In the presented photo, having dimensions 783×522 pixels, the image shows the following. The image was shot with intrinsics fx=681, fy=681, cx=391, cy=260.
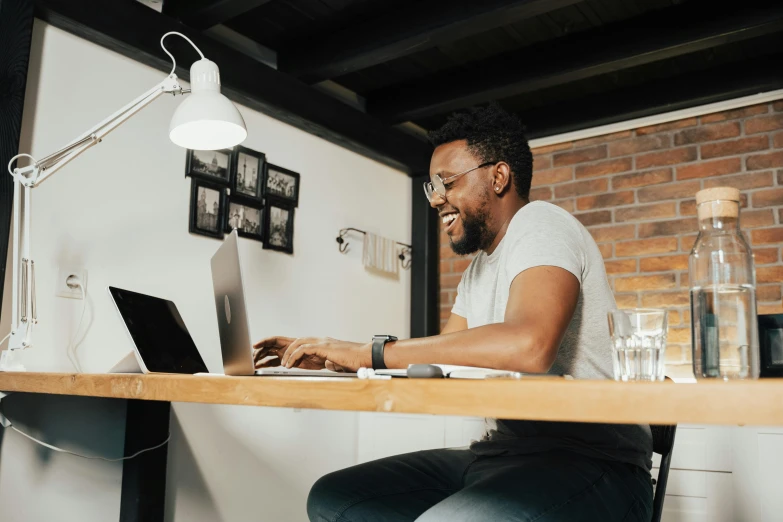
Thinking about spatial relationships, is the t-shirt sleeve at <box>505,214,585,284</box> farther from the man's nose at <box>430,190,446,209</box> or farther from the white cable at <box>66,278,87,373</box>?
the white cable at <box>66,278,87,373</box>

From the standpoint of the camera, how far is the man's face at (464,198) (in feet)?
6.06

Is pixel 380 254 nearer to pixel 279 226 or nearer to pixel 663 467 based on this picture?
pixel 279 226

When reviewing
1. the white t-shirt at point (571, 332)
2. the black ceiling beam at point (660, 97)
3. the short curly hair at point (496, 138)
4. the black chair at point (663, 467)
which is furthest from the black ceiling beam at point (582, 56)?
the black chair at point (663, 467)

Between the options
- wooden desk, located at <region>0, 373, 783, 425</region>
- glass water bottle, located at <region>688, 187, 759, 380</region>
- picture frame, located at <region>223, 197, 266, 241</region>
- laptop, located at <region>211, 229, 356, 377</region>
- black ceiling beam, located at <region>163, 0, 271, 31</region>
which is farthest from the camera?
picture frame, located at <region>223, 197, 266, 241</region>

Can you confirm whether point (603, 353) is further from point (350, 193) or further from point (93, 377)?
point (350, 193)

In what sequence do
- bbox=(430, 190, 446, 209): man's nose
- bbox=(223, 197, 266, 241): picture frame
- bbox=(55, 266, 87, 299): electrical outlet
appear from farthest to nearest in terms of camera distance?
bbox=(223, 197, 266, 241): picture frame, bbox=(55, 266, 87, 299): electrical outlet, bbox=(430, 190, 446, 209): man's nose

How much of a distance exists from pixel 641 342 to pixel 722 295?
0.45 feet

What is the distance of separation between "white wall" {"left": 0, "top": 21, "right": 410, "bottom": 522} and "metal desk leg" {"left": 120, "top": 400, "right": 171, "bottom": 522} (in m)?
0.20

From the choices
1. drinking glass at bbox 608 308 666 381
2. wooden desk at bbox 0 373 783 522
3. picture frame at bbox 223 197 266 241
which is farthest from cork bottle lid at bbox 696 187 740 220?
picture frame at bbox 223 197 266 241

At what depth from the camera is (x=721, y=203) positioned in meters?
0.93

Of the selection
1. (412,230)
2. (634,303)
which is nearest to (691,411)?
(634,303)

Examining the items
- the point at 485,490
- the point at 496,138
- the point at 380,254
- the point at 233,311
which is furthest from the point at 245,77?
the point at 485,490

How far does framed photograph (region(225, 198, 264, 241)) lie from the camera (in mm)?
2768

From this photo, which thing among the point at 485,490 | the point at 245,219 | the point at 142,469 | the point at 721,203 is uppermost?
the point at 245,219
